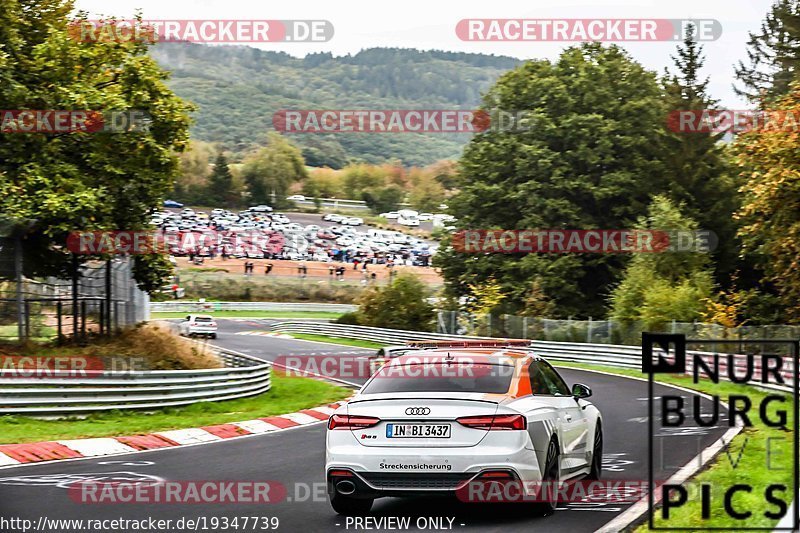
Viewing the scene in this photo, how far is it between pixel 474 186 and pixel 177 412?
36518 millimetres

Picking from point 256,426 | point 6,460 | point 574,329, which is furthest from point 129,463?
point 574,329

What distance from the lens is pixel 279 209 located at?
150625mm

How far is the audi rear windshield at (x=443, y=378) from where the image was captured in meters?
9.83

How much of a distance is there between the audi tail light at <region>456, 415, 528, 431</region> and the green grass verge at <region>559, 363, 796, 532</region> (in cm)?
128

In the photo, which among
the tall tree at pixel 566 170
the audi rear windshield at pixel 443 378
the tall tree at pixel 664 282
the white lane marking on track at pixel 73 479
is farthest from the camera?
the tall tree at pixel 566 170

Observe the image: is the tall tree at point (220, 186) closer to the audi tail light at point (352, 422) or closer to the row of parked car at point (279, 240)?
the row of parked car at point (279, 240)

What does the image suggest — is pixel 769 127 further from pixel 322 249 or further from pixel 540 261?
pixel 322 249

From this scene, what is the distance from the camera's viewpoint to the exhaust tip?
9414mm

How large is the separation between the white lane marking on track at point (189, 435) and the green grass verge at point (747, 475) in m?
7.99

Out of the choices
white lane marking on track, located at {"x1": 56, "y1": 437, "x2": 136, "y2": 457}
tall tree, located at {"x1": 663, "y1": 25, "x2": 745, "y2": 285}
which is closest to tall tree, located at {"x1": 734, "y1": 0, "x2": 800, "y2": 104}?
tall tree, located at {"x1": 663, "y1": 25, "x2": 745, "y2": 285}

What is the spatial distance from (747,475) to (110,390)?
491 inches

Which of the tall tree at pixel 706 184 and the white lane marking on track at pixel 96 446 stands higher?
the tall tree at pixel 706 184

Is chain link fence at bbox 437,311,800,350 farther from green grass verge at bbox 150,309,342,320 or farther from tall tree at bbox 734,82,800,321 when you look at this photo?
green grass verge at bbox 150,309,342,320

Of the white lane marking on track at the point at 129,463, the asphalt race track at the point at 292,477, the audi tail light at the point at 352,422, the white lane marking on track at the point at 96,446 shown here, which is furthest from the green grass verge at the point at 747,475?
the white lane marking on track at the point at 96,446
